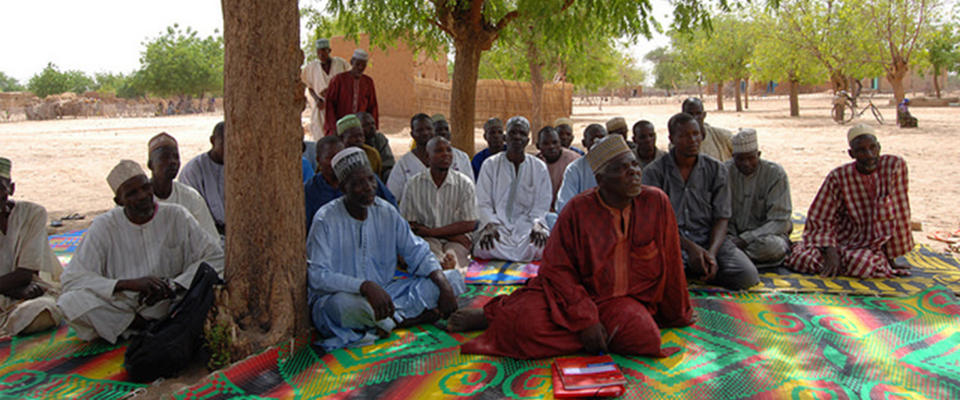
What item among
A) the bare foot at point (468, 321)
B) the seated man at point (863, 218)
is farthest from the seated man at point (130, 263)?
the seated man at point (863, 218)

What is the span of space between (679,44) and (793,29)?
524 inches

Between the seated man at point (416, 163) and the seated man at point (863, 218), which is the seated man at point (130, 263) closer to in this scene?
the seated man at point (416, 163)

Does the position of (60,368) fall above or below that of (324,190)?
Answer: below

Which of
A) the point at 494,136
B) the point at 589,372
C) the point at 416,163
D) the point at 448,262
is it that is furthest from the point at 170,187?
the point at 494,136

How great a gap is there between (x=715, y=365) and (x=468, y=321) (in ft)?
4.48

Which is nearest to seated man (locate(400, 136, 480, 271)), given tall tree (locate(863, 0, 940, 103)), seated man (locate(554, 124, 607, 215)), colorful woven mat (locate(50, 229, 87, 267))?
seated man (locate(554, 124, 607, 215))

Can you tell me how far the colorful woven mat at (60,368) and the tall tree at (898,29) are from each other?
2167 cm

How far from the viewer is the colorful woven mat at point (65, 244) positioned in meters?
5.89

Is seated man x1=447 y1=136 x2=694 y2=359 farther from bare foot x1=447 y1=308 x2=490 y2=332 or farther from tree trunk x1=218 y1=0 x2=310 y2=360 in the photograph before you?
tree trunk x1=218 y1=0 x2=310 y2=360

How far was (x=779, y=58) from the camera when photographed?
25.5 m

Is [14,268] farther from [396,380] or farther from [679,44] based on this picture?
[679,44]

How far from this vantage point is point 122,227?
3.82 metres

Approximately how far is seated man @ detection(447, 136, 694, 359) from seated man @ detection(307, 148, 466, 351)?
54cm

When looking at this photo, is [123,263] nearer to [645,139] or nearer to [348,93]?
[645,139]
